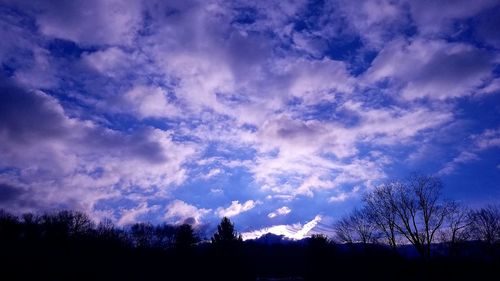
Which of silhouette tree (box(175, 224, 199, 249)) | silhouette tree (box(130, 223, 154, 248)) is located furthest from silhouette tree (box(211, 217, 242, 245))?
silhouette tree (box(130, 223, 154, 248))

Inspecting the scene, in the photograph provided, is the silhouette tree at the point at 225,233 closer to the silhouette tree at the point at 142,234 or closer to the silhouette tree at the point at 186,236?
the silhouette tree at the point at 186,236

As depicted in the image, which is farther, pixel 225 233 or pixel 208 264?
pixel 225 233

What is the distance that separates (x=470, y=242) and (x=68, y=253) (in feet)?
187

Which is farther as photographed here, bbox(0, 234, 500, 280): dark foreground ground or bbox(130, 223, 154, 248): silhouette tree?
bbox(130, 223, 154, 248): silhouette tree

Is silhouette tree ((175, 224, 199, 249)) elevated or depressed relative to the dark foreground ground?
elevated

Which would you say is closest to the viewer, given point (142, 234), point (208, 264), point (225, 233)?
point (208, 264)

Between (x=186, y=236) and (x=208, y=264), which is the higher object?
(x=186, y=236)

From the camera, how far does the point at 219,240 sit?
61344 millimetres

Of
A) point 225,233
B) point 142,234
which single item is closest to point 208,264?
point 225,233

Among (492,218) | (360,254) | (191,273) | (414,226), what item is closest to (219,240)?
(191,273)

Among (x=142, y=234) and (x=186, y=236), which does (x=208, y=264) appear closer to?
(x=186, y=236)

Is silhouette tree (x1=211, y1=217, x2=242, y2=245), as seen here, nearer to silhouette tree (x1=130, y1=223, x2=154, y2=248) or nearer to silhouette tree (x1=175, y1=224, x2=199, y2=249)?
silhouette tree (x1=175, y1=224, x2=199, y2=249)

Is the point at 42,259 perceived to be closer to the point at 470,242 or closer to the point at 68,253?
the point at 68,253

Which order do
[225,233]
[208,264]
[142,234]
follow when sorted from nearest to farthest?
[208,264] → [225,233] → [142,234]
